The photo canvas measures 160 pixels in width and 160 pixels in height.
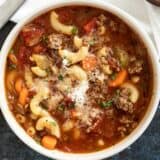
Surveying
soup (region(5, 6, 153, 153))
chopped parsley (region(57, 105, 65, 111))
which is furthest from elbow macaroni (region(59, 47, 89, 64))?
chopped parsley (region(57, 105, 65, 111))

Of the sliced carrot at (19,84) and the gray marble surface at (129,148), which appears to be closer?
the sliced carrot at (19,84)

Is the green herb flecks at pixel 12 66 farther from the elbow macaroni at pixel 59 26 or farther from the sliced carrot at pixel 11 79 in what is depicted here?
the elbow macaroni at pixel 59 26

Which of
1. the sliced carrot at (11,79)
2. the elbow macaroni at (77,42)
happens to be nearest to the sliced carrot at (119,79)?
the elbow macaroni at (77,42)

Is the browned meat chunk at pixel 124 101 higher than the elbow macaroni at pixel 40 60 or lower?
lower

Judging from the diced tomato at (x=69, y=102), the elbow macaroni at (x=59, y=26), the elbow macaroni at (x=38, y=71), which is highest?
the elbow macaroni at (x=59, y=26)

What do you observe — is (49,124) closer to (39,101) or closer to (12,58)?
(39,101)

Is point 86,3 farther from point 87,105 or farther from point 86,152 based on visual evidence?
point 86,152

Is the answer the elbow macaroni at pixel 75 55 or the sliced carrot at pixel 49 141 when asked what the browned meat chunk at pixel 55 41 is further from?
the sliced carrot at pixel 49 141

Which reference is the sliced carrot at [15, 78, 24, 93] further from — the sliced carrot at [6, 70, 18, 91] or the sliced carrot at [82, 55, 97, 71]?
the sliced carrot at [82, 55, 97, 71]
